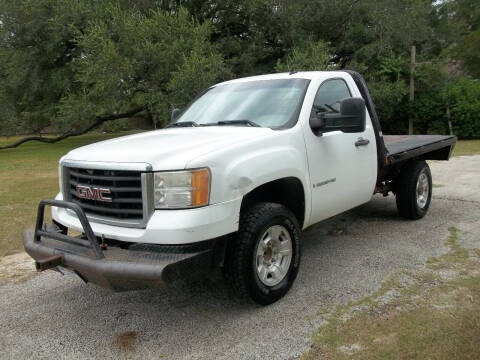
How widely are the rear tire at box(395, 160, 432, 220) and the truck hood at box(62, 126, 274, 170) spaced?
2.87 metres

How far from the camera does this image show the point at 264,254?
3.58m

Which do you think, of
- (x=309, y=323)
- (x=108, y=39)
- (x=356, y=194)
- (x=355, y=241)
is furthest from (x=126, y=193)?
(x=108, y=39)

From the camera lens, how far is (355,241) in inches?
207

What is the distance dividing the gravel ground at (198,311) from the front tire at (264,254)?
18cm


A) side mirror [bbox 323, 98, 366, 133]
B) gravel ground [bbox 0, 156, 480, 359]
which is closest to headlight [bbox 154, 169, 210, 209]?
gravel ground [bbox 0, 156, 480, 359]

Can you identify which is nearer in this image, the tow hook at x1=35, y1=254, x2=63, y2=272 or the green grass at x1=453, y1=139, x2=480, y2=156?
the tow hook at x1=35, y1=254, x2=63, y2=272

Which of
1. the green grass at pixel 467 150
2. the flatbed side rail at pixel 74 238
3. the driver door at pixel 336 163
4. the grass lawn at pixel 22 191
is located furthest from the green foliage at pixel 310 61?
the flatbed side rail at pixel 74 238

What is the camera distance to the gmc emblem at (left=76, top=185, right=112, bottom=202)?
3.26 metres

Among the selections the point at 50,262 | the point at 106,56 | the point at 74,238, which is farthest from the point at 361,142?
the point at 106,56

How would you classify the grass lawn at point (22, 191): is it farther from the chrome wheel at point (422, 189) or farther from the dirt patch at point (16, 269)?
the chrome wheel at point (422, 189)

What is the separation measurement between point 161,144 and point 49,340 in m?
1.70

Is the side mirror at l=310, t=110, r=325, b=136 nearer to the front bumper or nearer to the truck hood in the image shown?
the truck hood

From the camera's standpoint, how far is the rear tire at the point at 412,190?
5820 millimetres

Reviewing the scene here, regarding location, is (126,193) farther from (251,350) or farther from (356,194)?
(356,194)
